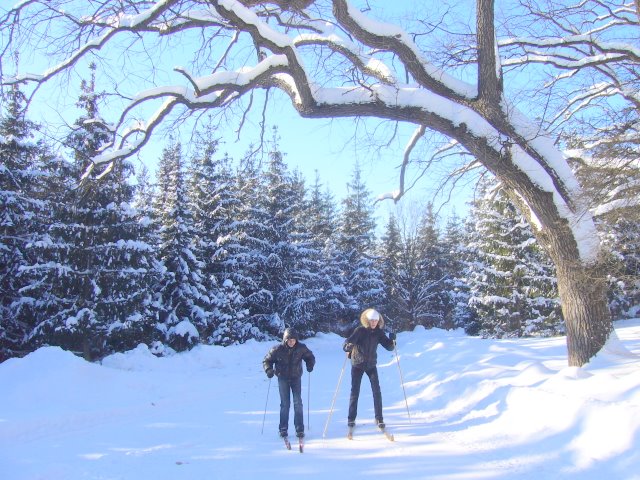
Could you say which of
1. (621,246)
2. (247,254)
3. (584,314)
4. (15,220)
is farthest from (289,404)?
(247,254)

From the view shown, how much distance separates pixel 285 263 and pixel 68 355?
57.3ft

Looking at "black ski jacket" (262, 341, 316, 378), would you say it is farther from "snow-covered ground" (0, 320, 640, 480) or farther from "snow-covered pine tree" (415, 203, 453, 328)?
"snow-covered pine tree" (415, 203, 453, 328)

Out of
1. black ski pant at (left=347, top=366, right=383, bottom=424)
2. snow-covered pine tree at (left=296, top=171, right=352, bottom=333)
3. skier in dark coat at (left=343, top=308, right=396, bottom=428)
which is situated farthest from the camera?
snow-covered pine tree at (left=296, top=171, right=352, bottom=333)

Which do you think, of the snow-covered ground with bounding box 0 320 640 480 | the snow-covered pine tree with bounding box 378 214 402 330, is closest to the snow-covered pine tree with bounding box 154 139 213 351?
the snow-covered ground with bounding box 0 320 640 480

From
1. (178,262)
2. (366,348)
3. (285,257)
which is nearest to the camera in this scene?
Answer: (366,348)

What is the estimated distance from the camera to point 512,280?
25.6 metres

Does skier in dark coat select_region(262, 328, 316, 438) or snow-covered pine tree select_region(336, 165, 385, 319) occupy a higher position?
snow-covered pine tree select_region(336, 165, 385, 319)

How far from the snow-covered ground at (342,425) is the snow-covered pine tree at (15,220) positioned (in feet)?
21.6

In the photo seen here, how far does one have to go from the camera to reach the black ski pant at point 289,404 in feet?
20.5

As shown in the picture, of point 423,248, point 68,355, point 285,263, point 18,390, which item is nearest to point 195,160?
point 285,263

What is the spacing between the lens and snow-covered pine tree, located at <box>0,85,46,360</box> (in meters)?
15.3

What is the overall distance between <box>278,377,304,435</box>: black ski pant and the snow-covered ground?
32cm

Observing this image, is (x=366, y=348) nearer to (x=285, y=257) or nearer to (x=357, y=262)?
(x=285, y=257)

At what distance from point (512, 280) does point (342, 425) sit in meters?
21.1
